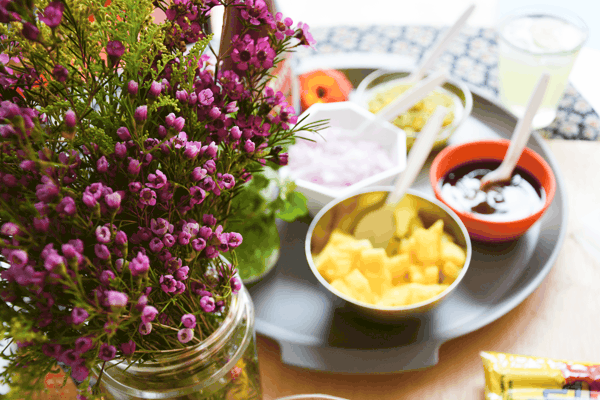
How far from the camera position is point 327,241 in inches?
35.8

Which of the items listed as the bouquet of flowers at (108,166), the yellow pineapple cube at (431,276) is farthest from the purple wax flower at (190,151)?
the yellow pineapple cube at (431,276)

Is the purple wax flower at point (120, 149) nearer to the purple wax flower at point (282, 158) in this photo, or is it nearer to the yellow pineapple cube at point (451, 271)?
the purple wax flower at point (282, 158)

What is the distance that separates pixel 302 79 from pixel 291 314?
26.3 inches

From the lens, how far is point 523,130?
0.96m

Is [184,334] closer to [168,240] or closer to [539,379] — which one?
[168,240]

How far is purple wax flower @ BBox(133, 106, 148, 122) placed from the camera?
1.15ft

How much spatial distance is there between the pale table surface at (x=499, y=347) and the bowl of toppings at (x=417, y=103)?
38cm

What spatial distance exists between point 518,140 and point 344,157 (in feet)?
1.17

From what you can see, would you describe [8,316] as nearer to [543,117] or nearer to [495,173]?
[495,173]

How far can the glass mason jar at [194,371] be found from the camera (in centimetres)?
48

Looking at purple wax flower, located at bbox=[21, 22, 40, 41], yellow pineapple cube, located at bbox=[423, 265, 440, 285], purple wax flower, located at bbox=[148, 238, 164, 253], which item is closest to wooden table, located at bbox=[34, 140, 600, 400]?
yellow pineapple cube, located at bbox=[423, 265, 440, 285]

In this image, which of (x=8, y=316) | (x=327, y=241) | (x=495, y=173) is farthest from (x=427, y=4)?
(x=8, y=316)

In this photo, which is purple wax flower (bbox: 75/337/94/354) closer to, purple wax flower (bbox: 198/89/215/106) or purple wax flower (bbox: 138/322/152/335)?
purple wax flower (bbox: 138/322/152/335)

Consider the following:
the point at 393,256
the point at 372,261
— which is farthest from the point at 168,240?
the point at 393,256
